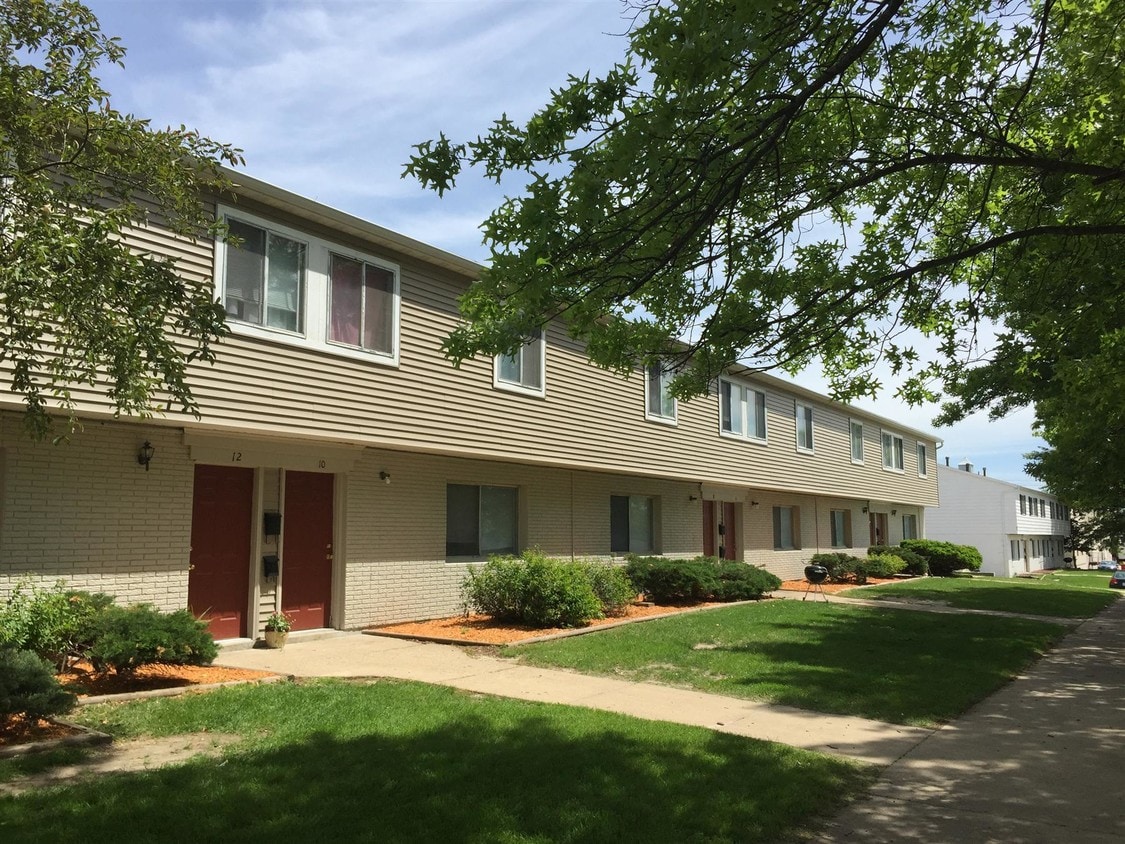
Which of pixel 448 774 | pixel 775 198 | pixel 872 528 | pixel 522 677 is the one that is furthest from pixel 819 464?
pixel 448 774

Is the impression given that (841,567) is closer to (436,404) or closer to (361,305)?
(436,404)

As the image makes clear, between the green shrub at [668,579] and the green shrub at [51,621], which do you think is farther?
the green shrub at [668,579]

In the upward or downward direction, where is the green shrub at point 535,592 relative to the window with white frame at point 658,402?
downward

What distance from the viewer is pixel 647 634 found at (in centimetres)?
1307

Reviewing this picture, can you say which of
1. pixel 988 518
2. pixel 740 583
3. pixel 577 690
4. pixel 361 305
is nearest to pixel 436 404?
pixel 361 305

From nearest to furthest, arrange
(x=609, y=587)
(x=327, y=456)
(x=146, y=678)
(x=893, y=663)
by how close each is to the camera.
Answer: (x=146, y=678), (x=893, y=663), (x=327, y=456), (x=609, y=587)

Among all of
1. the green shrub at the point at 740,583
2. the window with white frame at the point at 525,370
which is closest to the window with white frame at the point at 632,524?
the green shrub at the point at 740,583

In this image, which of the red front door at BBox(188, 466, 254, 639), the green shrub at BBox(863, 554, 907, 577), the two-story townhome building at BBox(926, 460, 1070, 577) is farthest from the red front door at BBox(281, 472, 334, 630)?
the two-story townhome building at BBox(926, 460, 1070, 577)

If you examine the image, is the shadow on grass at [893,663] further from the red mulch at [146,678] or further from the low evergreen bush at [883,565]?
the low evergreen bush at [883,565]

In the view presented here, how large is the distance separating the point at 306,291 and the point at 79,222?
5.31 m

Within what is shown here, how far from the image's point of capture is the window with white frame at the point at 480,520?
15023 millimetres

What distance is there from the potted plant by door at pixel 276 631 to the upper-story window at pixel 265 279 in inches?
152

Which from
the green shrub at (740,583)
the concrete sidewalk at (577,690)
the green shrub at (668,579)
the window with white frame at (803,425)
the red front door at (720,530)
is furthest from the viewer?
the window with white frame at (803,425)

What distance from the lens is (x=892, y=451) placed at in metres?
36.2
